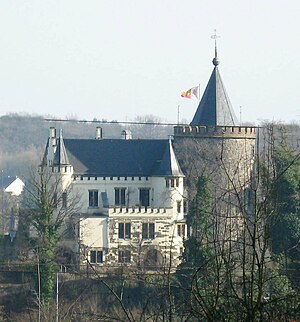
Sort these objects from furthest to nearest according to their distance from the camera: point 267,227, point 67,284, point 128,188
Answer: point 128,188
point 67,284
point 267,227

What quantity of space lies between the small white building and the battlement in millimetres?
995

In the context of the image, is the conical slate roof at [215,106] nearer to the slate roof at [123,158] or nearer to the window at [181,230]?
the slate roof at [123,158]

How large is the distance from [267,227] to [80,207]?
120 feet

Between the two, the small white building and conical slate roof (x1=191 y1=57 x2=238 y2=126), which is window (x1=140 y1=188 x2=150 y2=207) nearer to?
the small white building

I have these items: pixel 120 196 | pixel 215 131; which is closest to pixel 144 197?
pixel 120 196

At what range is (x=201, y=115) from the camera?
5025cm

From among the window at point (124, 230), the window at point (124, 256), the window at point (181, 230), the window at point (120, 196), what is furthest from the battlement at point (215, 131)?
the window at point (124, 256)

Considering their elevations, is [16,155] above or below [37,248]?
above

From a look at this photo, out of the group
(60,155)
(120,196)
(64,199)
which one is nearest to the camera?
(64,199)

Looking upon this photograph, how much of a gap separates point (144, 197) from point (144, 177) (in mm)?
853

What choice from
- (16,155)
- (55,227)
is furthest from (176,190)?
(16,155)

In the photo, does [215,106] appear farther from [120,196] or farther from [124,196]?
[120,196]

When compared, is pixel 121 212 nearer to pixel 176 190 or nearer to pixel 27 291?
pixel 176 190

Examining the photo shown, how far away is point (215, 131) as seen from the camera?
161 ft
